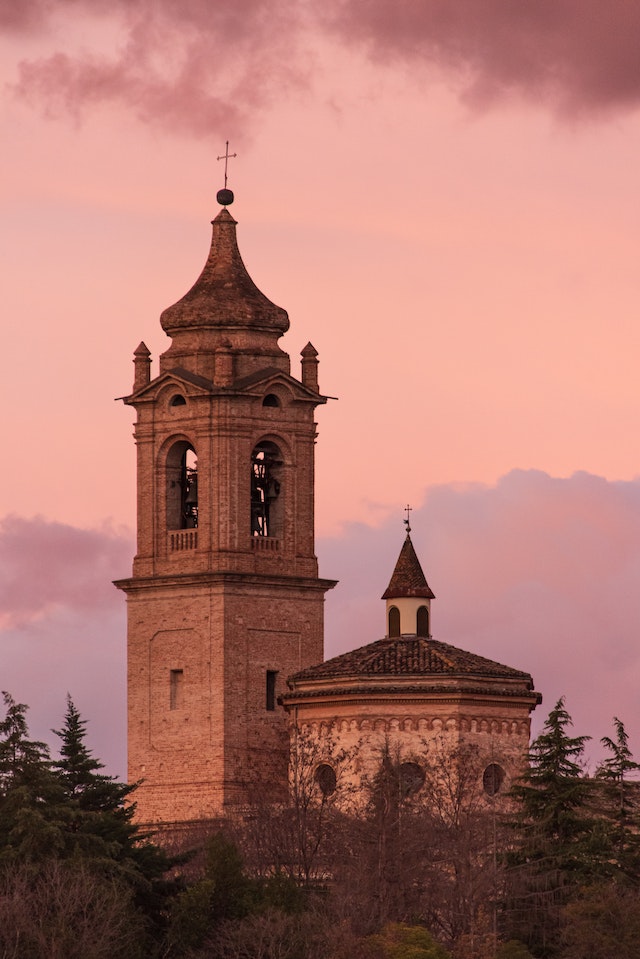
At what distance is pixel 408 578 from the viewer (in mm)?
115312

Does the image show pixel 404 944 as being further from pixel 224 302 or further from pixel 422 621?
pixel 224 302

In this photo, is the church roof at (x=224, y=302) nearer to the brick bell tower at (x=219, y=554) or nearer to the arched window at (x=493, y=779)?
the brick bell tower at (x=219, y=554)

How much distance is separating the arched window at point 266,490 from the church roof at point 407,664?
7347 millimetres

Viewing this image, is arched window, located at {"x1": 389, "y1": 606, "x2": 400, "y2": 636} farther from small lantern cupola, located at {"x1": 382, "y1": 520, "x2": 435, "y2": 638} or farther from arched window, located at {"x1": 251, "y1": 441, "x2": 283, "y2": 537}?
arched window, located at {"x1": 251, "y1": 441, "x2": 283, "y2": 537}

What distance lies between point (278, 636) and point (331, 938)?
21.1 metres

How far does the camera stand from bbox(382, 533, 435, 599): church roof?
11512 cm

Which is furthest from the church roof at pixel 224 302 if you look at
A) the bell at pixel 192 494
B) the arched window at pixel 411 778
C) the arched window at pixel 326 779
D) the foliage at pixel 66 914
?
the foliage at pixel 66 914

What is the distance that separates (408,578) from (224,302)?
11134mm

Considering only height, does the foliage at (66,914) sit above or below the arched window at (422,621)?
below

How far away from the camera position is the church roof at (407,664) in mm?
111875

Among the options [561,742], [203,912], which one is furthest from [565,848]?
[203,912]

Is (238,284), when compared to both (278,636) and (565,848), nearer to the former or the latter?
(278,636)

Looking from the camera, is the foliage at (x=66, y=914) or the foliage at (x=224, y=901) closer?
the foliage at (x=66, y=914)

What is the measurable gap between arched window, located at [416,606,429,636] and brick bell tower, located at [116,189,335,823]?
16.7 ft
